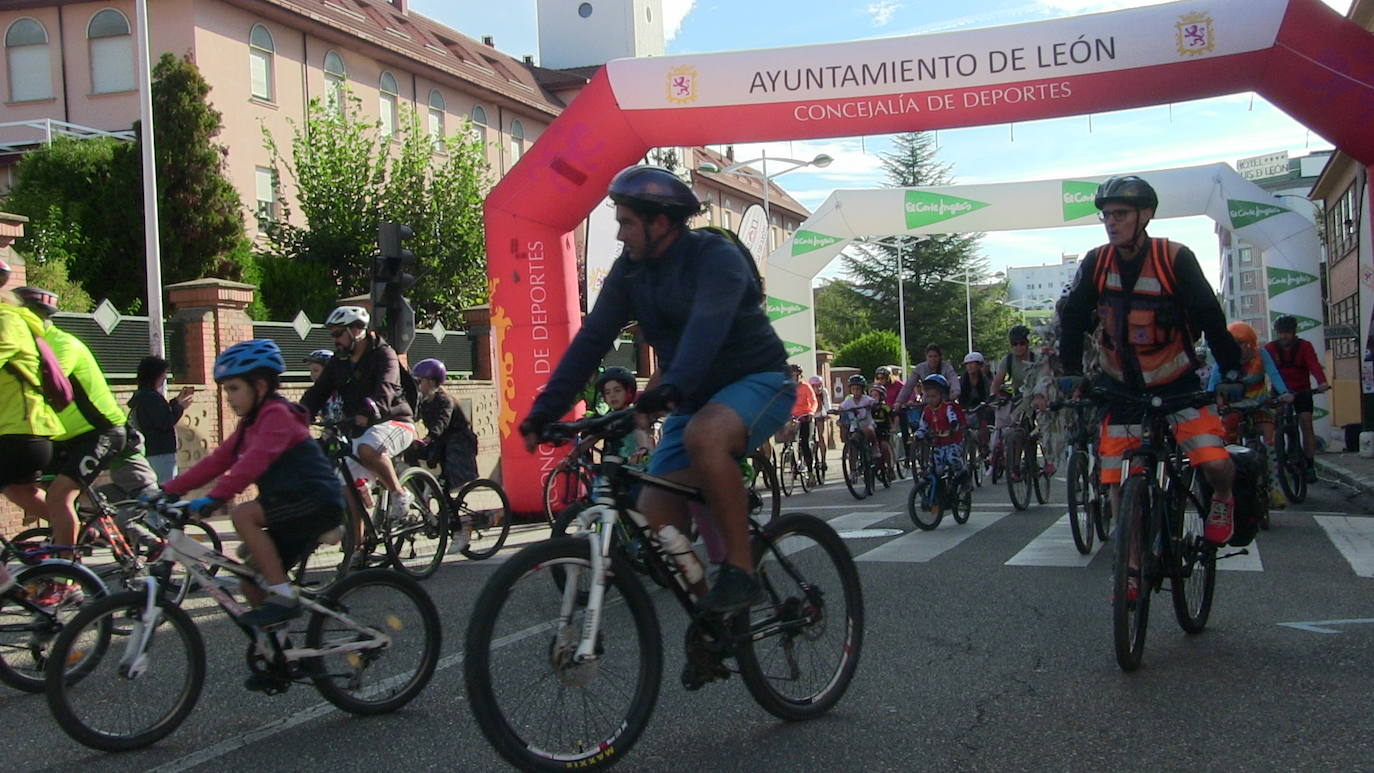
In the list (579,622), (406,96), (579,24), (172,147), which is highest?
(579,24)

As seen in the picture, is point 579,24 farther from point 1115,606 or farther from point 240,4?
point 1115,606

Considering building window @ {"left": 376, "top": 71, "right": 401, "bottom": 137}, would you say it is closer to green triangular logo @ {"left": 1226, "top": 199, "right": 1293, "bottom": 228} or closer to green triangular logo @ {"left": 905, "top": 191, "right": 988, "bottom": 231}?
green triangular logo @ {"left": 905, "top": 191, "right": 988, "bottom": 231}

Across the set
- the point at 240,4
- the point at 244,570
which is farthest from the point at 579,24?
the point at 244,570

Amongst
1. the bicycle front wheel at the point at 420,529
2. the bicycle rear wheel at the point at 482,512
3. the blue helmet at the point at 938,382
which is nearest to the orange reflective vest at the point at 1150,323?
the bicycle front wheel at the point at 420,529

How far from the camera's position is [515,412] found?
44.4 feet

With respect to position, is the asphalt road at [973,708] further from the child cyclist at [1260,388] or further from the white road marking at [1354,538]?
the child cyclist at [1260,388]

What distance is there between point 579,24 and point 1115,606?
199ft

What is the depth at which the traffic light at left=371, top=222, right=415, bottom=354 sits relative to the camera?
12.0 meters

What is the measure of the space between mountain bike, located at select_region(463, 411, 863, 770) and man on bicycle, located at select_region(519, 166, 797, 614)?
12 cm

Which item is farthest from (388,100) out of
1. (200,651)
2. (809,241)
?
(200,651)

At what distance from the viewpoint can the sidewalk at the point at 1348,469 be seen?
44.7 ft

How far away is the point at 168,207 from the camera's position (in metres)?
25.7

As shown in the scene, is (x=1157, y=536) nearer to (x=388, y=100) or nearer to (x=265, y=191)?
(x=265, y=191)

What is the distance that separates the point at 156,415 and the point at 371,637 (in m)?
6.17
